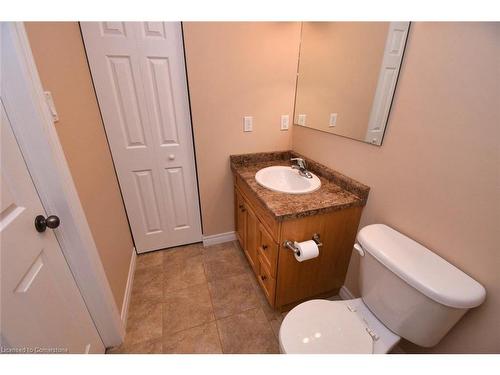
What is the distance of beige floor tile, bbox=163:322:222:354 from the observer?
1.24m

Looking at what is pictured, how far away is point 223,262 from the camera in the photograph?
1.88 metres

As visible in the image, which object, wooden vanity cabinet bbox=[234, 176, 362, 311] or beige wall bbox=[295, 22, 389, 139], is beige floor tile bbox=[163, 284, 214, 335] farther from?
beige wall bbox=[295, 22, 389, 139]

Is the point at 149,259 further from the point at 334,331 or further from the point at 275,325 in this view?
the point at 334,331

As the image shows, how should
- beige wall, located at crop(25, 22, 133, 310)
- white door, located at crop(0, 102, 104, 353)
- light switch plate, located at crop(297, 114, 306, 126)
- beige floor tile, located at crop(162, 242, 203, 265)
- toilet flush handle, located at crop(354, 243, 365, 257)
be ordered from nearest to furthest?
white door, located at crop(0, 102, 104, 353), beige wall, located at crop(25, 22, 133, 310), toilet flush handle, located at crop(354, 243, 365, 257), light switch plate, located at crop(297, 114, 306, 126), beige floor tile, located at crop(162, 242, 203, 265)

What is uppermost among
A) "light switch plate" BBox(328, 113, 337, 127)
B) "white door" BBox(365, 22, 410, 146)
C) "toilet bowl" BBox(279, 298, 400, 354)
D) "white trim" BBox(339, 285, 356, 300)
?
"white door" BBox(365, 22, 410, 146)

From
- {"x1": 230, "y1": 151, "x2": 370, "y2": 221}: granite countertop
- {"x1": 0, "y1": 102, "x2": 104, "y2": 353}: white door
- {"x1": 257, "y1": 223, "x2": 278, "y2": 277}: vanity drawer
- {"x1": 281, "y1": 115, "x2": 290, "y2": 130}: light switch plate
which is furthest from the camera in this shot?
{"x1": 281, "y1": 115, "x2": 290, "y2": 130}: light switch plate

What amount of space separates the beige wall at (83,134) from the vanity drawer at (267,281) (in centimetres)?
91

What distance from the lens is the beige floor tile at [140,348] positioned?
4.05 ft

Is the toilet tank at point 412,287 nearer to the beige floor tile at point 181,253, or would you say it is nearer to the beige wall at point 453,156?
the beige wall at point 453,156

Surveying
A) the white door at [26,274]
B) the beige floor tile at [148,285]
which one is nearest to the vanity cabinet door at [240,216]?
the beige floor tile at [148,285]

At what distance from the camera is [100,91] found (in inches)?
54.7

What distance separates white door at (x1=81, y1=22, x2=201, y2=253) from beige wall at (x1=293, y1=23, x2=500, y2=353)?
4.42 feet

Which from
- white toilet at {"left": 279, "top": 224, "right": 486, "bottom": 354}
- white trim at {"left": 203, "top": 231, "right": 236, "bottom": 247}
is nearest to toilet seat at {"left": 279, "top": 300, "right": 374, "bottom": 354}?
white toilet at {"left": 279, "top": 224, "right": 486, "bottom": 354}

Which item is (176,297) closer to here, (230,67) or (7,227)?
(7,227)
